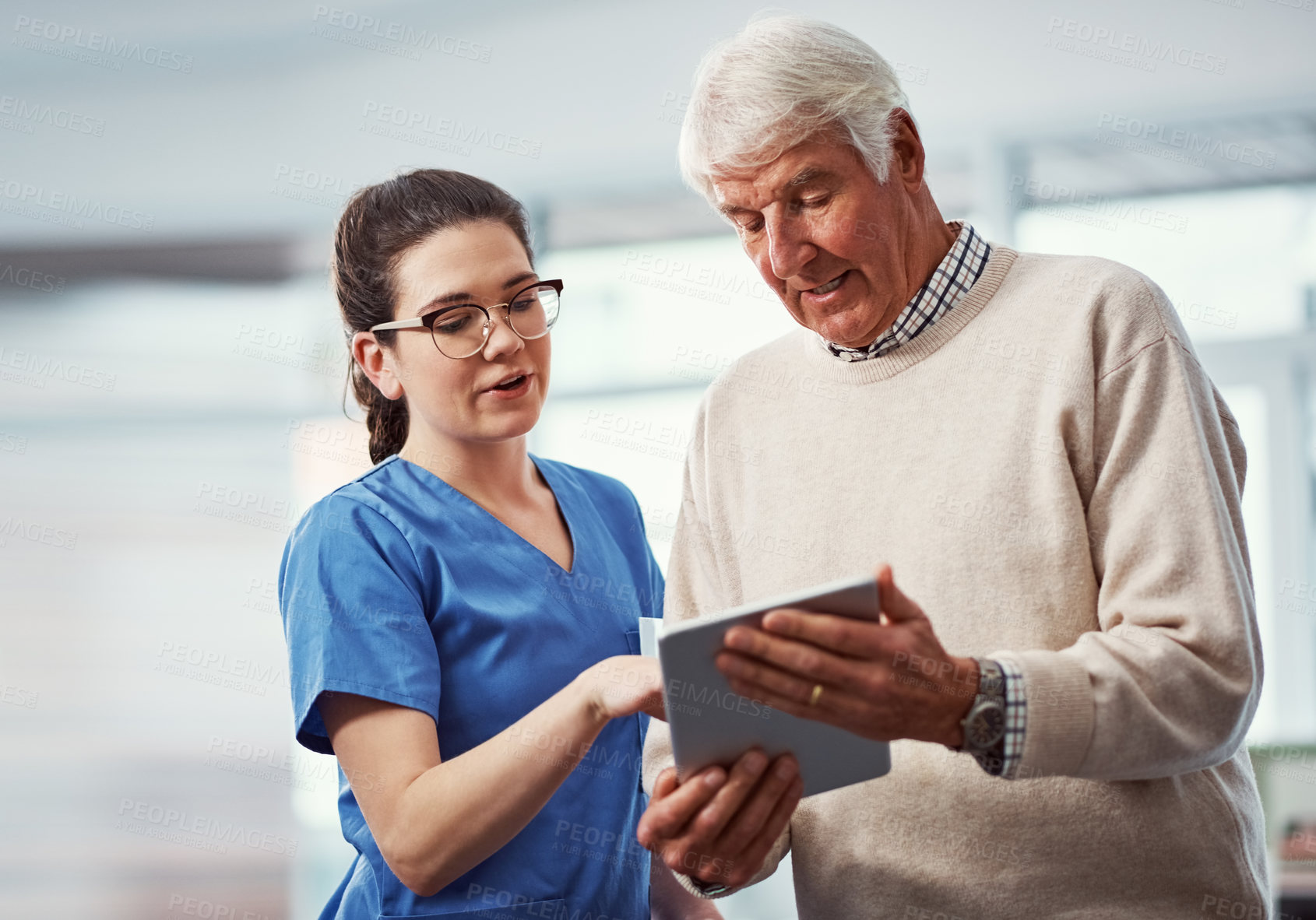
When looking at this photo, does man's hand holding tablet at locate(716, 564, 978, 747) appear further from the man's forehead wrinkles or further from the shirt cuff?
the man's forehead wrinkles

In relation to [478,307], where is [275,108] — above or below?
above

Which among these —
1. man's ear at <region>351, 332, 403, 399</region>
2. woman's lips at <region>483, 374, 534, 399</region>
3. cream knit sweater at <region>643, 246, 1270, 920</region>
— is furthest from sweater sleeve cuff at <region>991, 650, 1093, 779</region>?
man's ear at <region>351, 332, 403, 399</region>

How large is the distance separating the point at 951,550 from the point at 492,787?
563mm

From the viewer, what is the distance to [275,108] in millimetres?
4508

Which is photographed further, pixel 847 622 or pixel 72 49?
pixel 72 49

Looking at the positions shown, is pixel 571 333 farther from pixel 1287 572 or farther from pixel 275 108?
pixel 1287 572

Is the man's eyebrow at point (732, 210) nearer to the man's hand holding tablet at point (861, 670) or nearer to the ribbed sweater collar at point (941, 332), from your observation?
the ribbed sweater collar at point (941, 332)

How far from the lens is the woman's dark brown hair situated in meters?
1.48

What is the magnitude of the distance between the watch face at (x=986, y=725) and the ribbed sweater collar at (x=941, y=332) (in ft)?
1.51

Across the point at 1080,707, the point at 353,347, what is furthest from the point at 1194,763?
the point at 353,347

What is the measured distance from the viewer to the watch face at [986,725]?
952 millimetres

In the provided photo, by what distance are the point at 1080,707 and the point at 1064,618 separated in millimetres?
170

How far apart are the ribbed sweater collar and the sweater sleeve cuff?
0.43 metres

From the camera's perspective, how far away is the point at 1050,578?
1.10 m
